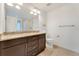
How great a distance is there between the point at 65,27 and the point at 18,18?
2.03 metres

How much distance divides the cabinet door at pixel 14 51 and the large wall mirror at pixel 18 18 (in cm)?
76

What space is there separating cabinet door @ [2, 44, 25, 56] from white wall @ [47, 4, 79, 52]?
213 centimetres

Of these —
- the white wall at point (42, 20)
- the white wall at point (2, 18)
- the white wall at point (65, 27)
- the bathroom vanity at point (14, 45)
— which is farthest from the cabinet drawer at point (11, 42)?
the white wall at point (42, 20)

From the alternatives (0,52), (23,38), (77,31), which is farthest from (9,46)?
(77,31)

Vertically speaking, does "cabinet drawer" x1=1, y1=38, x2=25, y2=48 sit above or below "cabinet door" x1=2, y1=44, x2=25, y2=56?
above

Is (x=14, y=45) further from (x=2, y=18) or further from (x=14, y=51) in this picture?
(x=2, y=18)

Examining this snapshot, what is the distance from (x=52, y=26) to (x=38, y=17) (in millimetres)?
882

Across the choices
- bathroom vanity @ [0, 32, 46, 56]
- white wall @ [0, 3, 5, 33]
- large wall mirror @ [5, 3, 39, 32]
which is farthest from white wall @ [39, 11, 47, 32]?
white wall @ [0, 3, 5, 33]

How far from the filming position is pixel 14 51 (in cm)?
208

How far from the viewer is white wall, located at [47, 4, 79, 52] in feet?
11.9

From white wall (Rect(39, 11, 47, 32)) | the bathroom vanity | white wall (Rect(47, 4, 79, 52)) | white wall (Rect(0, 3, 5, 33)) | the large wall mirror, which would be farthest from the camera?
white wall (Rect(39, 11, 47, 32))

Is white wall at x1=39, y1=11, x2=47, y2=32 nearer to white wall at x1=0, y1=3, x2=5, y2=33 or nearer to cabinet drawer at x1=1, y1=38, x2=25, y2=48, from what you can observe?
white wall at x1=0, y1=3, x2=5, y2=33

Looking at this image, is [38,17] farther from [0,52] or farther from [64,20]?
[0,52]

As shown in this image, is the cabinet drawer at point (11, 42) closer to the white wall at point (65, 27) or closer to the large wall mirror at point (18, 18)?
the large wall mirror at point (18, 18)
